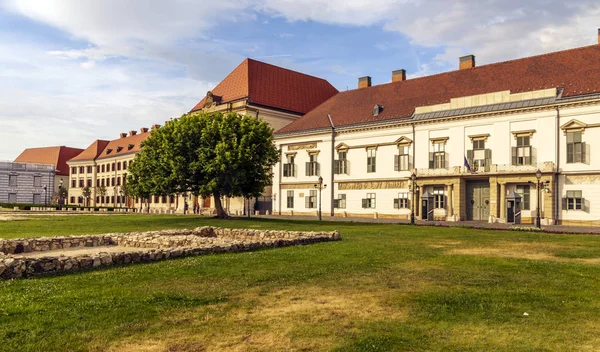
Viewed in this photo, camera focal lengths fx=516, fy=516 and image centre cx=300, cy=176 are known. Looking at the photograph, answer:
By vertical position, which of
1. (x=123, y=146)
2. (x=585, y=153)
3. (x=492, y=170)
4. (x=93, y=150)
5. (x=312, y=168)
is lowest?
(x=492, y=170)

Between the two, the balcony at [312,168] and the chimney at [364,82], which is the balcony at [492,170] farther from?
the chimney at [364,82]

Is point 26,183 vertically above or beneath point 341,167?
beneath

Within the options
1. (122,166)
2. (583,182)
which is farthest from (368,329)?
(122,166)

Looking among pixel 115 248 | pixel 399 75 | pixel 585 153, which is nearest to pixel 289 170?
pixel 399 75

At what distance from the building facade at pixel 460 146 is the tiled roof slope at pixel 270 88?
10228mm

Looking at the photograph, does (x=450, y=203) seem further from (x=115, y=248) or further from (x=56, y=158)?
(x=56, y=158)

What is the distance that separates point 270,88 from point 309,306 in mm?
65090

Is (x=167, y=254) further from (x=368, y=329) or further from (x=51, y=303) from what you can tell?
(x=368, y=329)

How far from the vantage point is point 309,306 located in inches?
388

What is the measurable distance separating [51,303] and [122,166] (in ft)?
329

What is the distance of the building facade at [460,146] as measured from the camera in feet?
Answer: 137

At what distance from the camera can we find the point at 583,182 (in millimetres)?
40969

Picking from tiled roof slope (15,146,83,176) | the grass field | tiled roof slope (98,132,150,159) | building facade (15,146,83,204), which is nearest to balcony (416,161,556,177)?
the grass field

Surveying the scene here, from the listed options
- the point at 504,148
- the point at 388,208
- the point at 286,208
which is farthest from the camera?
the point at 286,208
